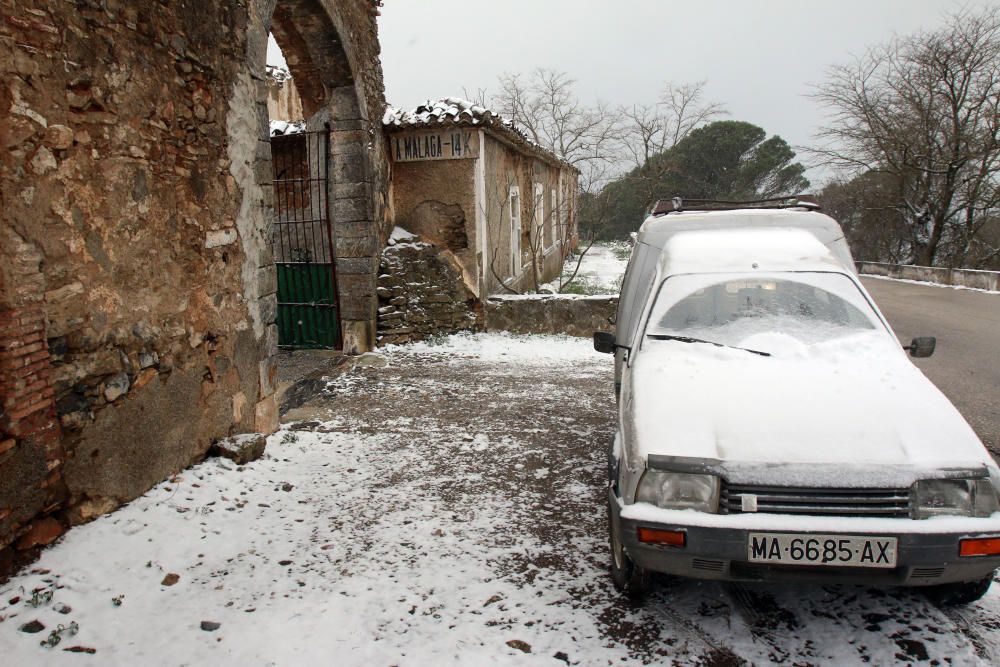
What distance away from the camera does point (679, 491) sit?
258cm

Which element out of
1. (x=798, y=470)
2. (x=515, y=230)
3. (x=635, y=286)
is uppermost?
(x=515, y=230)

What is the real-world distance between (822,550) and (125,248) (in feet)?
13.3

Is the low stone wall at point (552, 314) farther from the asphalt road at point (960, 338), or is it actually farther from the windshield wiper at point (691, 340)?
the windshield wiper at point (691, 340)

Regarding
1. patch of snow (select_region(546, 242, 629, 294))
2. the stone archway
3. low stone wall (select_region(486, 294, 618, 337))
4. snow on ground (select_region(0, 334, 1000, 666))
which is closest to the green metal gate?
the stone archway

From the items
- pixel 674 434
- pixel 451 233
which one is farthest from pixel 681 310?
pixel 451 233

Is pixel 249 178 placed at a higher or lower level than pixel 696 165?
lower

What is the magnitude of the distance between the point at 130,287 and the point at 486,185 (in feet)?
22.5

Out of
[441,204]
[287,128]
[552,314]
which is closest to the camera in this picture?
[287,128]

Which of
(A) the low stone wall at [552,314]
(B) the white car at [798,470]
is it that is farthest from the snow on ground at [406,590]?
(A) the low stone wall at [552,314]

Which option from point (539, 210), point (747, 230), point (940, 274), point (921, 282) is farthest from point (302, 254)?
point (921, 282)

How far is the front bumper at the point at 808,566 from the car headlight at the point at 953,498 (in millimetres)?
60

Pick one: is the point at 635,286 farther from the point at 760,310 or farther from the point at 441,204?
the point at 441,204

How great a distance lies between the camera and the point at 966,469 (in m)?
2.42

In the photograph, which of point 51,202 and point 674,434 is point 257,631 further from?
point 51,202
